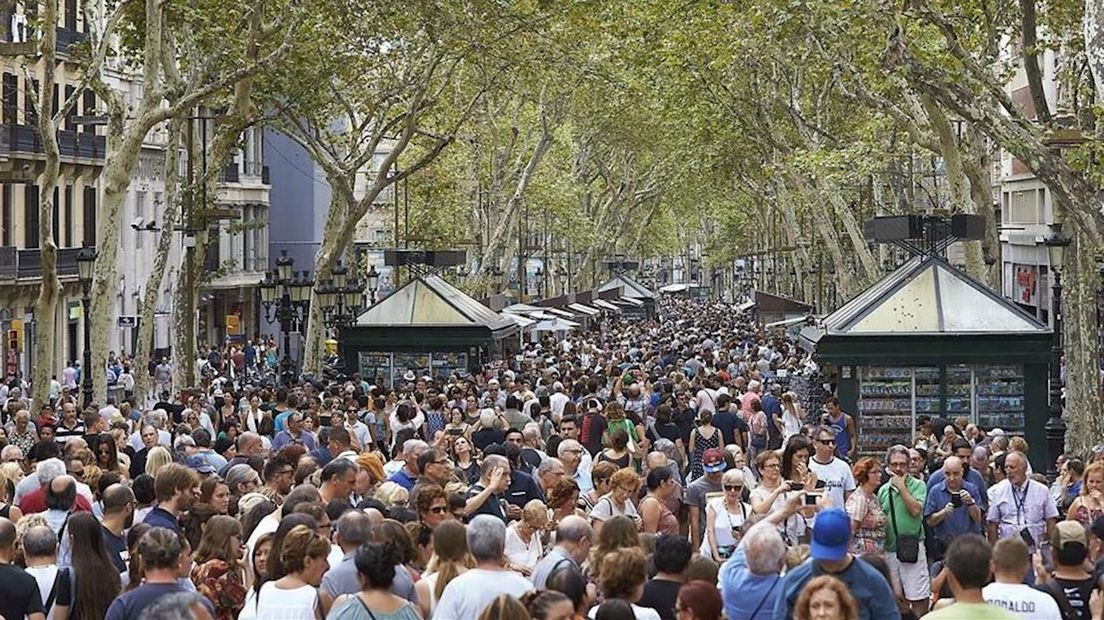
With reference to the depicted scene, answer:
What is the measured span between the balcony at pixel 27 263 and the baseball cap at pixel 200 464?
92.5 ft

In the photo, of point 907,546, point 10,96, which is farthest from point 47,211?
point 10,96

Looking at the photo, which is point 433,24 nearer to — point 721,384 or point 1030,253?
point 721,384

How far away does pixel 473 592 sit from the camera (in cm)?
979

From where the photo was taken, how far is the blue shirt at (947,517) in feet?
46.4

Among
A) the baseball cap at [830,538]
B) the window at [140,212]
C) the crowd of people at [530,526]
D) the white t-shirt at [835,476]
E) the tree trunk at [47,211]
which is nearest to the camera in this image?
the baseball cap at [830,538]

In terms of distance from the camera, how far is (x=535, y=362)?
146 ft

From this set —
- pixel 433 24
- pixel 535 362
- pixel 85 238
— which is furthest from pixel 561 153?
pixel 433 24

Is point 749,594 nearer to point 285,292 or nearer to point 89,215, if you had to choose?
point 285,292

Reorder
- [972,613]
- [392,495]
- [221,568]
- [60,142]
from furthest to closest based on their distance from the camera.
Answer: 1. [60,142]
2. [392,495]
3. [221,568]
4. [972,613]

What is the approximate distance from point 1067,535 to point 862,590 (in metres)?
1.63

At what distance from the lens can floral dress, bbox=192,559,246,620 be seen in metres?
10.6

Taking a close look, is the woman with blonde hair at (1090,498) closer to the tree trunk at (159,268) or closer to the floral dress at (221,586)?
the floral dress at (221,586)

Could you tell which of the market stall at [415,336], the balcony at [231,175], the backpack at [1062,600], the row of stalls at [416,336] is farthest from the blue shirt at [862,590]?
the balcony at [231,175]

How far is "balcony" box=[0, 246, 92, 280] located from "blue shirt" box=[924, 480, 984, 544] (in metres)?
31.5
